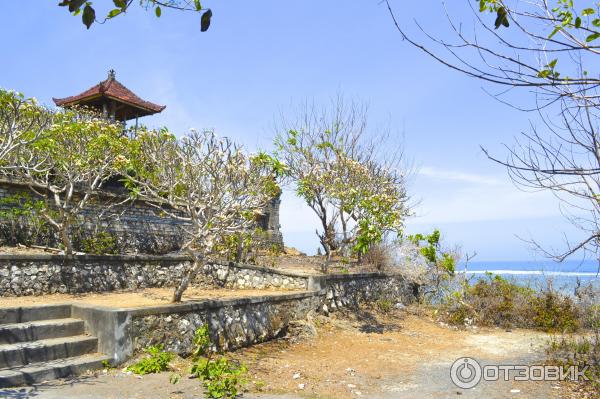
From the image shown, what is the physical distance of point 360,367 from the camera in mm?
7855

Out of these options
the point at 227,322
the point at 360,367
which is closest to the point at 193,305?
the point at 227,322

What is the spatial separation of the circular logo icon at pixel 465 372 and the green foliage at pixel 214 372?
3.14m

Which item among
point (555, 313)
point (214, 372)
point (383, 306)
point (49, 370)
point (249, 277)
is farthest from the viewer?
point (383, 306)

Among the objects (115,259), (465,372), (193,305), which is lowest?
(465,372)

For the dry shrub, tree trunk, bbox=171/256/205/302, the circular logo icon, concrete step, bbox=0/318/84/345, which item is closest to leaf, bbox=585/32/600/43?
the circular logo icon

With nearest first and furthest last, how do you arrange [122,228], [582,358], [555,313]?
[582,358], [555,313], [122,228]

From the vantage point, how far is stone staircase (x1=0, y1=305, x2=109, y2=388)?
19.1ft

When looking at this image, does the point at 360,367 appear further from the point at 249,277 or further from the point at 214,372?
the point at 249,277

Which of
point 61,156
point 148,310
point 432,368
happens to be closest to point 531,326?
point 432,368

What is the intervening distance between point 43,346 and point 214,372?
236 centimetres

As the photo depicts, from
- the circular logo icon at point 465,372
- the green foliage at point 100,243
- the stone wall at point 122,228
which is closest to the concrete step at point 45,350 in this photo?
the stone wall at point 122,228

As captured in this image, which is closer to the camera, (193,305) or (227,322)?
(193,305)

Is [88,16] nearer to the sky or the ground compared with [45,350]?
nearer to the sky

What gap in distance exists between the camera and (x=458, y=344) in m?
10.4
